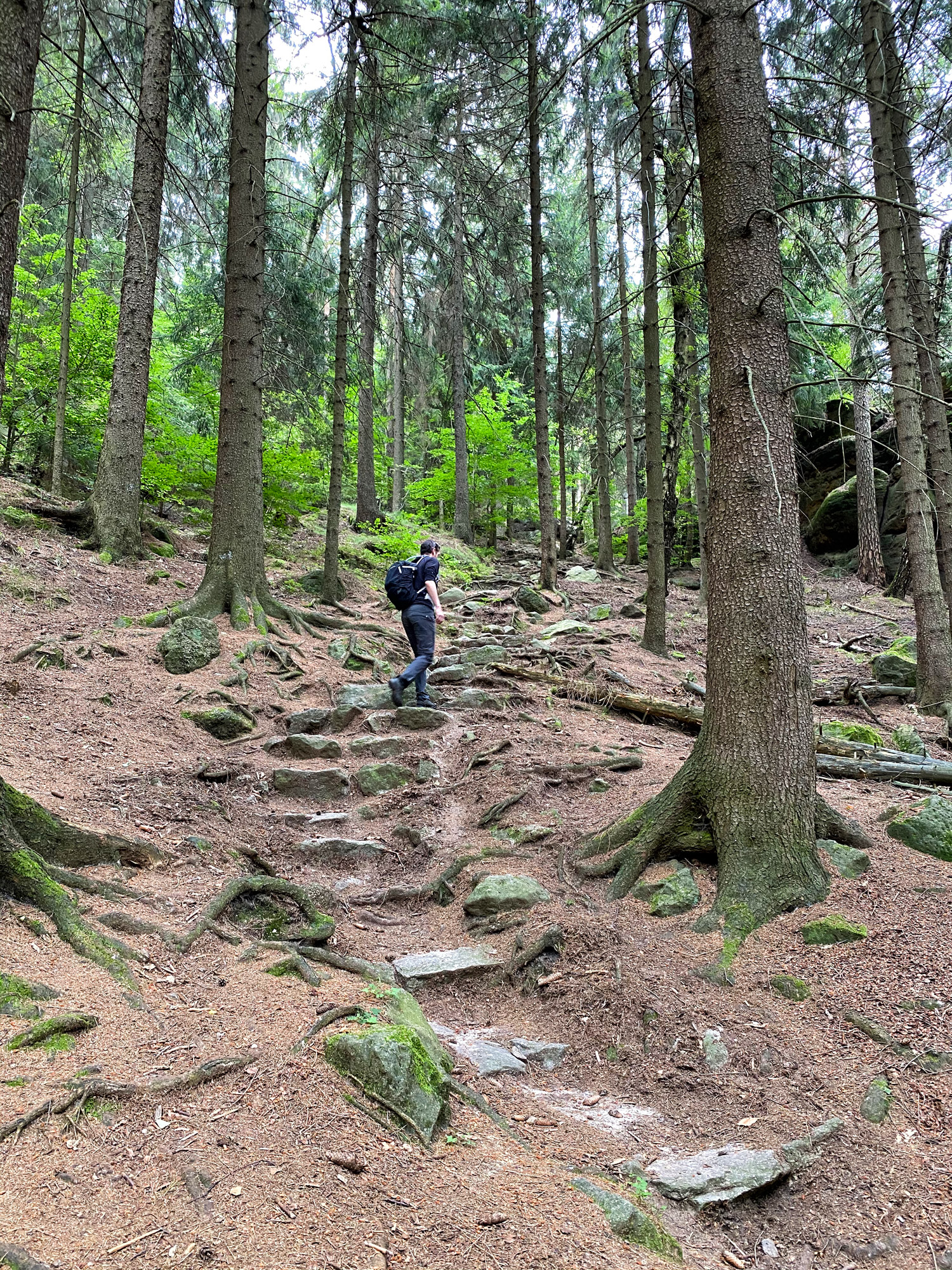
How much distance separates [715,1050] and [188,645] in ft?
21.9

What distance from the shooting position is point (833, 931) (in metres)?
3.95

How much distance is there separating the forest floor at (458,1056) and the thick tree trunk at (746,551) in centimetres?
36

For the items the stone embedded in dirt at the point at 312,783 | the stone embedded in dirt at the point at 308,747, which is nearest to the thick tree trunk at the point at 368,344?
the stone embedded in dirt at the point at 308,747

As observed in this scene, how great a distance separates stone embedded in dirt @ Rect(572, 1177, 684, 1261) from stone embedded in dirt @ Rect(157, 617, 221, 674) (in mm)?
6706

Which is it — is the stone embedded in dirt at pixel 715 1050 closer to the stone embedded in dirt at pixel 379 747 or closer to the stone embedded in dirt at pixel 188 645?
the stone embedded in dirt at pixel 379 747

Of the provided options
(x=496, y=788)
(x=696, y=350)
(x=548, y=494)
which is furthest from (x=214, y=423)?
(x=496, y=788)

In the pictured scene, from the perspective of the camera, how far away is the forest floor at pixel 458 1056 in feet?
7.04

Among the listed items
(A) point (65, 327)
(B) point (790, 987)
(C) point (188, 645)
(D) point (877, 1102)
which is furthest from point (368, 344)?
(D) point (877, 1102)

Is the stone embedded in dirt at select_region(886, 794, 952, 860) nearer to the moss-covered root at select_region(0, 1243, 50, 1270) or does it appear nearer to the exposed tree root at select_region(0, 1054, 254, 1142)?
the exposed tree root at select_region(0, 1054, 254, 1142)

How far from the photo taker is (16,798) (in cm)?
402

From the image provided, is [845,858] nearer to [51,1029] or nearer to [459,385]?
[51,1029]

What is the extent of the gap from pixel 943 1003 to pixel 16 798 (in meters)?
4.82

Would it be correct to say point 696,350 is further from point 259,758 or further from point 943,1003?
point 943,1003

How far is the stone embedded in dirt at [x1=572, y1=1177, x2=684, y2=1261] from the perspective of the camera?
248 cm
